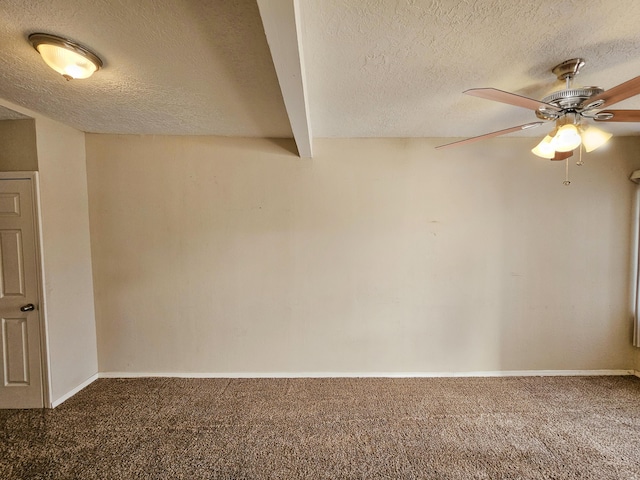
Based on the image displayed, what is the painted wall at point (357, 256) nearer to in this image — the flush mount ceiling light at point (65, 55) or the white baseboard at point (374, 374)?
the white baseboard at point (374, 374)

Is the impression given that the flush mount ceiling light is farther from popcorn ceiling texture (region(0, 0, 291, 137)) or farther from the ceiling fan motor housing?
the ceiling fan motor housing

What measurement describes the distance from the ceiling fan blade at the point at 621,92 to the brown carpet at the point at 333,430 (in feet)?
6.96

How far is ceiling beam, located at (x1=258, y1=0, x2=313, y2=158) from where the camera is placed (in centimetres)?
92

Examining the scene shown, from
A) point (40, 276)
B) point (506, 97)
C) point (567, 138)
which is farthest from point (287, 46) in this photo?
point (40, 276)

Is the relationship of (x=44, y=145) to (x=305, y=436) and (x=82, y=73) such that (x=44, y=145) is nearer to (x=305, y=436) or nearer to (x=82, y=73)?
(x=82, y=73)

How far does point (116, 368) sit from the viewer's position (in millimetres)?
2723

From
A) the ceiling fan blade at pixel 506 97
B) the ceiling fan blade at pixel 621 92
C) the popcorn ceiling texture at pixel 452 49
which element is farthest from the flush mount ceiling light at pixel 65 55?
the ceiling fan blade at pixel 621 92

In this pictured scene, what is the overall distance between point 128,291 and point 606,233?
473 cm

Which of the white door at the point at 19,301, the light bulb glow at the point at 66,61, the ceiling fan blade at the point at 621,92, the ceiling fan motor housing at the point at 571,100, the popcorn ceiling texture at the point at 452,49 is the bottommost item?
the white door at the point at 19,301

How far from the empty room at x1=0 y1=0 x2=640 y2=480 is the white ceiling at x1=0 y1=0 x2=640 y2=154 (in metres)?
0.02

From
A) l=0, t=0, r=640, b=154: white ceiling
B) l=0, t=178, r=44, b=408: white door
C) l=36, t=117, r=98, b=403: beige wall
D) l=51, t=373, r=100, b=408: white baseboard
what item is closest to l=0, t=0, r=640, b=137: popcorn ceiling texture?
l=0, t=0, r=640, b=154: white ceiling

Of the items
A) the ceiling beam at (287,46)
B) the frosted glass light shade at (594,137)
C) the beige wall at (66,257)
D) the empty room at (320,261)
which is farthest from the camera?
the beige wall at (66,257)

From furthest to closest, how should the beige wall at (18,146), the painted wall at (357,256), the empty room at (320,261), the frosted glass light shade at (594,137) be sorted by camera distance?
the painted wall at (357,256)
the beige wall at (18,146)
the empty room at (320,261)
the frosted glass light shade at (594,137)

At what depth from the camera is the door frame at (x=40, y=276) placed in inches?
83.7
